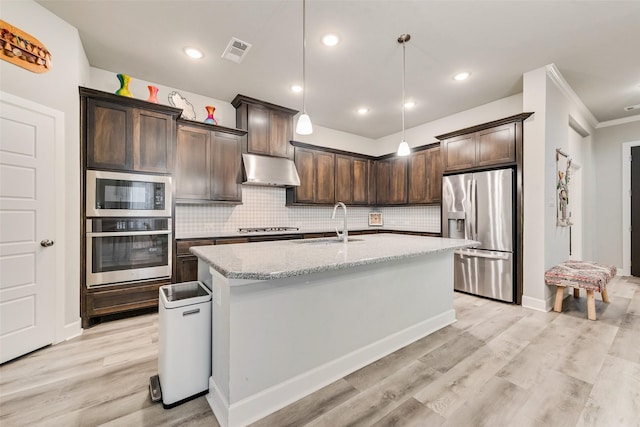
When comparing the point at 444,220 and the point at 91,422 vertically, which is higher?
the point at 444,220

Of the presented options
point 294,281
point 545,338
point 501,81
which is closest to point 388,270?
point 294,281

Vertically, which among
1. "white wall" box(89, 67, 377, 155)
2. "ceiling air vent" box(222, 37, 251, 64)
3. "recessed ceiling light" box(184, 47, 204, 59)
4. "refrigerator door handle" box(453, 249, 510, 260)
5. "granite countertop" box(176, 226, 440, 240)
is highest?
"recessed ceiling light" box(184, 47, 204, 59)

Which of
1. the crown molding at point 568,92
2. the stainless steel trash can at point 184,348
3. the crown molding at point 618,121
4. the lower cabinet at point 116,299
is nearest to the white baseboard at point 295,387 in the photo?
the stainless steel trash can at point 184,348

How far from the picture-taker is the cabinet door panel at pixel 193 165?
3.40m

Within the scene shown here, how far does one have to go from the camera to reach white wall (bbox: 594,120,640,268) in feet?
15.7

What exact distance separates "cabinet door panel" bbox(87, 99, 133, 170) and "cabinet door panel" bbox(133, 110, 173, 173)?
2.5 inches

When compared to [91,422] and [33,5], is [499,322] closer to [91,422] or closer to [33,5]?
[91,422]

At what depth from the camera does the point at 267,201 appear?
4523mm

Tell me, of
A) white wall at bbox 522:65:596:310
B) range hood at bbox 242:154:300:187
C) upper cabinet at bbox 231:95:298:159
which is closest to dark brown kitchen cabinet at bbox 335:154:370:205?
range hood at bbox 242:154:300:187

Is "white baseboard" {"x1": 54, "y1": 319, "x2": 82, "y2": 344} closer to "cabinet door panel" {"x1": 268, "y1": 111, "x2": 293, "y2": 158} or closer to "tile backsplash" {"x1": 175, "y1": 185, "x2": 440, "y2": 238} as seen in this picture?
"tile backsplash" {"x1": 175, "y1": 185, "x2": 440, "y2": 238}

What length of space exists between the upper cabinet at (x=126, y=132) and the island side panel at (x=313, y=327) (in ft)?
7.62

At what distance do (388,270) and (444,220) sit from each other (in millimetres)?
2415

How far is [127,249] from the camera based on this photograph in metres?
2.85

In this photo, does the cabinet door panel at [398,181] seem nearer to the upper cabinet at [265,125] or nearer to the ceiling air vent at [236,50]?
the upper cabinet at [265,125]
